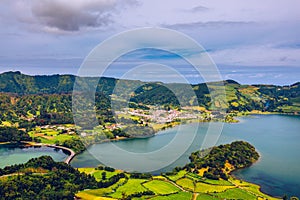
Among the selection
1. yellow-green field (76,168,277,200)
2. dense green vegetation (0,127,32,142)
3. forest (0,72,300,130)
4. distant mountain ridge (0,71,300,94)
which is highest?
distant mountain ridge (0,71,300,94)

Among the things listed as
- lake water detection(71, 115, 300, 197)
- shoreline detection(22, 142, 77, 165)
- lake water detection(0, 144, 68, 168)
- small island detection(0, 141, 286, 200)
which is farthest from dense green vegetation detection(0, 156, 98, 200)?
lake water detection(0, 144, 68, 168)

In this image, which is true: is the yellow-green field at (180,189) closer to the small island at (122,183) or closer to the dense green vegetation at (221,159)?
the small island at (122,183)

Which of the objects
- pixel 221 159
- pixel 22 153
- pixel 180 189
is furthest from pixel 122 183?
pixel 22 153

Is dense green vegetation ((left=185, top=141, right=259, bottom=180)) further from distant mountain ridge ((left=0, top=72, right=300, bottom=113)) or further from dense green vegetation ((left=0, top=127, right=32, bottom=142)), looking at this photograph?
distant mountain ridge ((left=0, top=72, right=300, bottom=113))

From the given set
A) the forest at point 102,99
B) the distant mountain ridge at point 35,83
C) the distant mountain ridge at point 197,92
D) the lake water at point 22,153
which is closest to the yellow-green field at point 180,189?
the forest at point 102,99

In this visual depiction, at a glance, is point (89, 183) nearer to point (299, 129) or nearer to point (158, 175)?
point (158, 175)

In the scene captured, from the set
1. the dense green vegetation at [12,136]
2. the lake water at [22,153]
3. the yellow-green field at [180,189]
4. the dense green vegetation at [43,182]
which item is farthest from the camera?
the dense green vegetation at [12,136]

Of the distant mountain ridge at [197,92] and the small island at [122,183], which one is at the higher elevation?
the distant mountain ridge at [197,92]

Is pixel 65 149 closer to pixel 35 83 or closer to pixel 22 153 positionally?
pixel 22 153

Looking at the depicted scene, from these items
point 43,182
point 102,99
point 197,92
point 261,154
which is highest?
point 197,92
